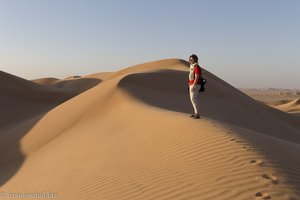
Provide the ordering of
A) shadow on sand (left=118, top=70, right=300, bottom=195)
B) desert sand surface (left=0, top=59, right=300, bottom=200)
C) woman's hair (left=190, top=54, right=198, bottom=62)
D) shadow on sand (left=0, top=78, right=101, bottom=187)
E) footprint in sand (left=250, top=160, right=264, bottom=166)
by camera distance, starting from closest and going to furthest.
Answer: desert sand surface (left=0, top=59, right=300, bottom=200)
footprint in sand (left=250, top=160, right=264, bottom=166)
woman's hair (left=190, top=54, right=198, bottom=62)
shadow on sand (left=0, top=78, right=101, bottom=187)
shadow on sand (left=118, top=70, right=300, bottom=195)

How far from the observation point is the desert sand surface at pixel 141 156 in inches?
196

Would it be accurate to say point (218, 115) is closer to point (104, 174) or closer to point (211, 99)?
point (211, 99)

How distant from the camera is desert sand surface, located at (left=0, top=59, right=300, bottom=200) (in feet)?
16.4

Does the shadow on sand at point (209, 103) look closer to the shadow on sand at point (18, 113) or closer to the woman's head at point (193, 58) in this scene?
the shadow on sand at point (18, 113)

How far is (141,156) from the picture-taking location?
23.0ft

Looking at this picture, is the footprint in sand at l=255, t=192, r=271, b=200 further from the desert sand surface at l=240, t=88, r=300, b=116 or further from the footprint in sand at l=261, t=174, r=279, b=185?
the desert sand surface at l=240, t=88, r=300, b=116

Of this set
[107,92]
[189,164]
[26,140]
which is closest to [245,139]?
[189,164]

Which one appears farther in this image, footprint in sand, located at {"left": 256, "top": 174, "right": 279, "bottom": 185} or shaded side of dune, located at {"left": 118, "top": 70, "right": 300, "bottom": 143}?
shaded side of dune, located at {"left": 118, "top": 70, "right": 300, "bottom": 143}

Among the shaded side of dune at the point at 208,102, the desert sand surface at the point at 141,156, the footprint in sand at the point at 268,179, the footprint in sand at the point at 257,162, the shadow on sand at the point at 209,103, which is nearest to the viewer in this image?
the footprint in sand at the point at 268,179

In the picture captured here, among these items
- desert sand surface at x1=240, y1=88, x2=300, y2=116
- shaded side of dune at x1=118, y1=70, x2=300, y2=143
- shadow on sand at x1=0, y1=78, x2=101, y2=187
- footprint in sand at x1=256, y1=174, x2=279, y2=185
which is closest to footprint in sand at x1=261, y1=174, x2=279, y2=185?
footprint in sand at x1=256, y1=174, x2=279, y2=185

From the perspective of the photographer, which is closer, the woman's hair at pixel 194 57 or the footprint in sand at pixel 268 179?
the footprint in sand at pixel 268 179

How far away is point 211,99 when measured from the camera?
19.5 meters

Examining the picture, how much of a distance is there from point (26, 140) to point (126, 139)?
6.06 m

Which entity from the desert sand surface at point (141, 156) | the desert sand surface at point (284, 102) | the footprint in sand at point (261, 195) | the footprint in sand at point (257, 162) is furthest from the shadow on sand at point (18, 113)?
the desert sand surface at point (284, 102)
